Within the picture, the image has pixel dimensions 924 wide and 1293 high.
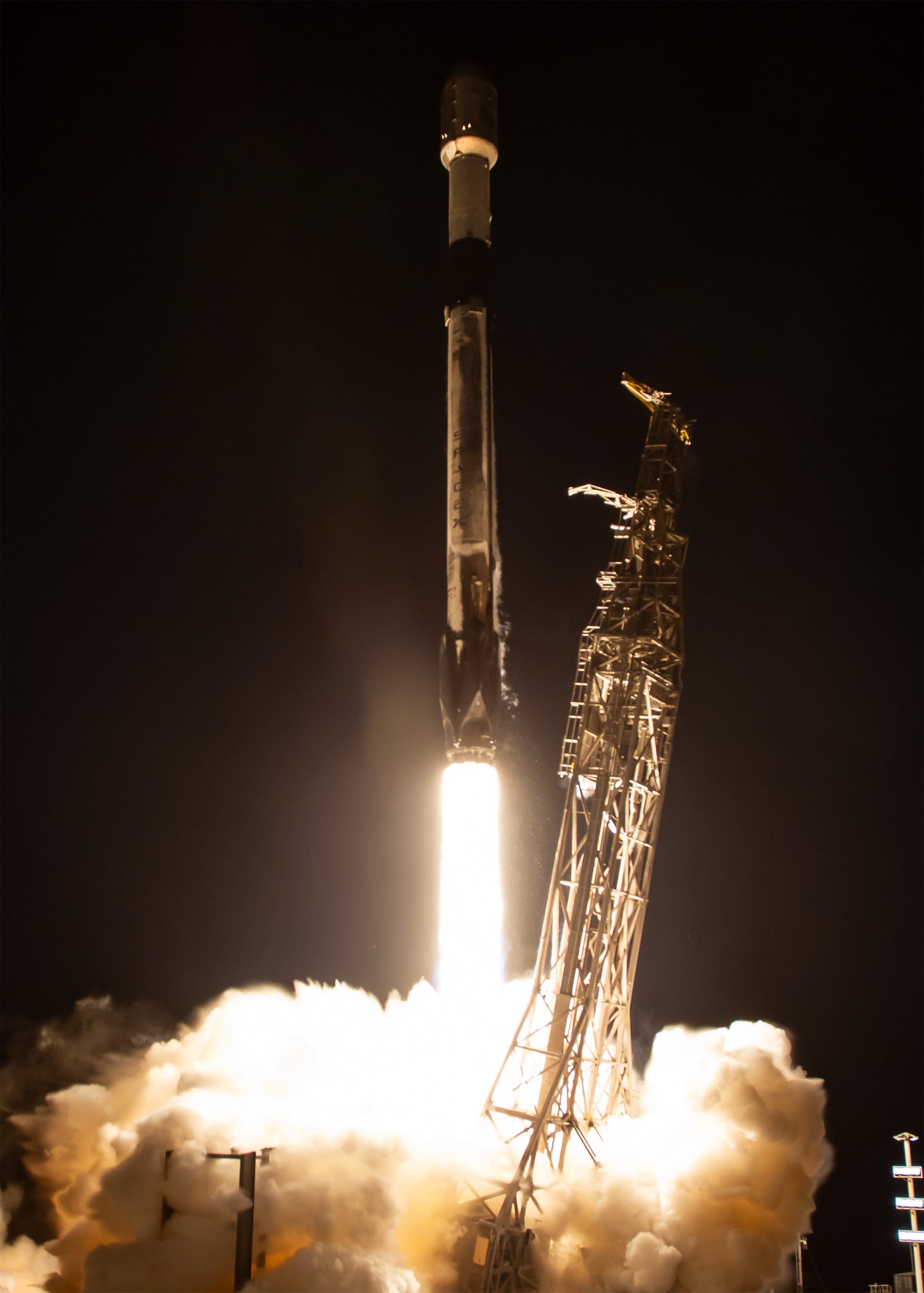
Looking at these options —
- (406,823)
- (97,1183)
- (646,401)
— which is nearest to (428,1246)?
(97,1183)

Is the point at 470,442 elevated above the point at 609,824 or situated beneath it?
elevated above

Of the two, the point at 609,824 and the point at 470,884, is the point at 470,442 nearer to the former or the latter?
the point at 609,824

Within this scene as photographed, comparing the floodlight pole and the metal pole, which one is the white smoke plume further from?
the floodlight pole

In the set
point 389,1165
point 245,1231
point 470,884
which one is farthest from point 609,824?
point 245,1231

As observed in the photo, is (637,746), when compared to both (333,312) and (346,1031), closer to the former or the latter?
(346,1031)

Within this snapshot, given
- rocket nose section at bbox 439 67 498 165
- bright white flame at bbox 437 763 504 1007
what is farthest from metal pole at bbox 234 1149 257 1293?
rocket nose section at bbox 439 67 498 165

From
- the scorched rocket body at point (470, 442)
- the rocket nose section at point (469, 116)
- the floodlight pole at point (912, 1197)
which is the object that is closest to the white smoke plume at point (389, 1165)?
the floodlight pole at point (912, 1197)
